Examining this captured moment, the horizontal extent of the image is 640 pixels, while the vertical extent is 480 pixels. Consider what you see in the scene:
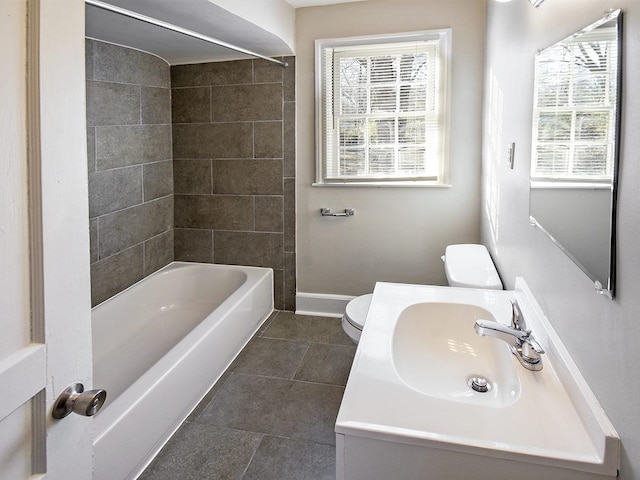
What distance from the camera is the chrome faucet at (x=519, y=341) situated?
1.37m

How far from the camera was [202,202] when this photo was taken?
3.88 meters

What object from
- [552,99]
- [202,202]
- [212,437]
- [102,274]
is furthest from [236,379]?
[552,99]

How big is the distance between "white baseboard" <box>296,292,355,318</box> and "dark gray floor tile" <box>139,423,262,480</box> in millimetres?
1553

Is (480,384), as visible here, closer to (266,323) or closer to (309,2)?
(266,323)

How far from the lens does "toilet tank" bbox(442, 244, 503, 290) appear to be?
225 centimetres

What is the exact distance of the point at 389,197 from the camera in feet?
11.4

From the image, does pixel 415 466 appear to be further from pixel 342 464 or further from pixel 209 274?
pixel 209 274

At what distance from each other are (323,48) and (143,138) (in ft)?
4.64

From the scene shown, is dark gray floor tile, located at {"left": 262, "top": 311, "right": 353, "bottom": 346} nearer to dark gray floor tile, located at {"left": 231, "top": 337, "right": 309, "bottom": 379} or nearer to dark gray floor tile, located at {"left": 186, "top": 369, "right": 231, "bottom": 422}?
dark gray floor tile, located at {"left": 231, "top": 337, "right": 309, "bottom": 379}

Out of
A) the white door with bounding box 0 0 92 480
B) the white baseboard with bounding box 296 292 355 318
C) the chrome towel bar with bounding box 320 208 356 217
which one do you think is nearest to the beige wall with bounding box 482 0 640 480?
the white door with bounding box 0 0 92 480

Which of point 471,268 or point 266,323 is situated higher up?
point 471,268

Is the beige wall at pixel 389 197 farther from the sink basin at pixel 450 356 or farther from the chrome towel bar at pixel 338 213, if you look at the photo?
the sink basin at pixel 450 356

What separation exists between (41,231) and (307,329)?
280cm

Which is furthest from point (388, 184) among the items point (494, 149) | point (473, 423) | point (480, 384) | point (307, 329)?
point (473, 423)
